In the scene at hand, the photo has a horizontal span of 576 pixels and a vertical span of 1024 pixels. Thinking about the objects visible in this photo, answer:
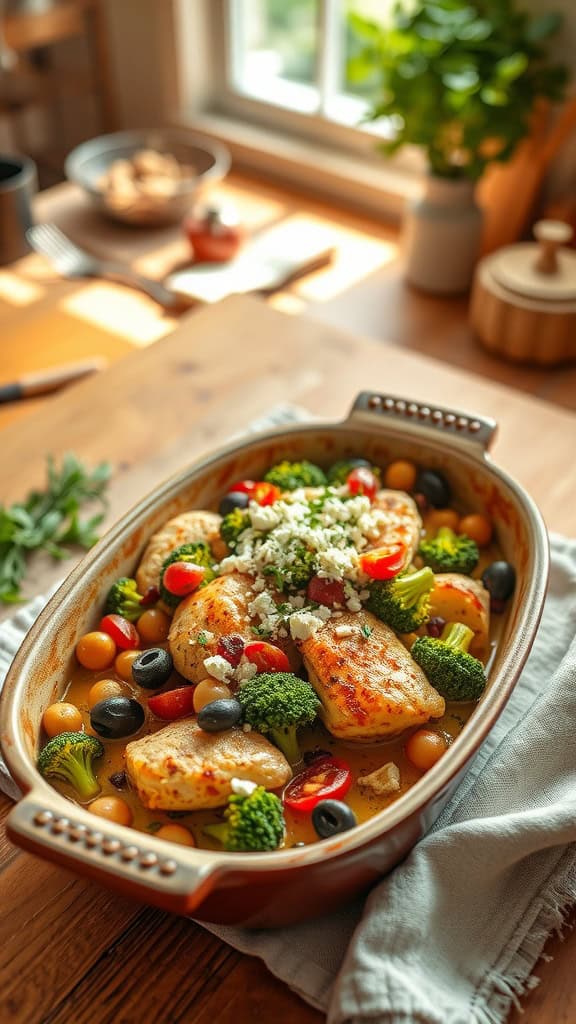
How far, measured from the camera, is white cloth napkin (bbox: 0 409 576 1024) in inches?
42.4

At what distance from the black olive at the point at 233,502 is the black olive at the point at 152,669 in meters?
0.28

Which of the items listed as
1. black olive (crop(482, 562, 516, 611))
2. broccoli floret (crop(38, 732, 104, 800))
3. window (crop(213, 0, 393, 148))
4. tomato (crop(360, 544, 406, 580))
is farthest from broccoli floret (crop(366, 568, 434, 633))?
window (crop(213, 0, 393, 148))

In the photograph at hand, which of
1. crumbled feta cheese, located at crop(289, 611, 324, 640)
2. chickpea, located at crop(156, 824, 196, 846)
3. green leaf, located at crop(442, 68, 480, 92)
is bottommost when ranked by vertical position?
chickpea, located at crop(156, 824, 196, 846)

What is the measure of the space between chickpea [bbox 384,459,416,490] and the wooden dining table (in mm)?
339

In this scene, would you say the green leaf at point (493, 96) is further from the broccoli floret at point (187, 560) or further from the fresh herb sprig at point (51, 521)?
the broccoli floret at point (187, 560)

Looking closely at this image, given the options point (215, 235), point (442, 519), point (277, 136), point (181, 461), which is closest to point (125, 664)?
point (442, 519)

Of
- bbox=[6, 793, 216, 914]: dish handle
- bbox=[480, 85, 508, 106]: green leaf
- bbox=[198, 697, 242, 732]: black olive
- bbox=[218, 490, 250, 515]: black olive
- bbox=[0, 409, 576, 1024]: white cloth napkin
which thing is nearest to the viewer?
bbox=[6, 793, 216, 914]: dish handle

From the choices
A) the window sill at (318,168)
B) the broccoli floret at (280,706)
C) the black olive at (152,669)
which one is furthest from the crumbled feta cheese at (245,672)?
the window sill at (318,168)

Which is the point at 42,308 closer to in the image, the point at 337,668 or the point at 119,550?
the point at 119,550

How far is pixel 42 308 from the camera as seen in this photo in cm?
268

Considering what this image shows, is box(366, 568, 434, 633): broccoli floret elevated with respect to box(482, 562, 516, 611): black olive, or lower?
elevated

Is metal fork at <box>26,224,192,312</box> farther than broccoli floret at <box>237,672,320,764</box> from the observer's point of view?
Yes

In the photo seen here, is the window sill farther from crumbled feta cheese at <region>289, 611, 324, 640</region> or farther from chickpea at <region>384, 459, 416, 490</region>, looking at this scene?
crumbled feta cheese at <region>289, 611, 324, 640</region>

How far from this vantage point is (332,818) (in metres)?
1.11
